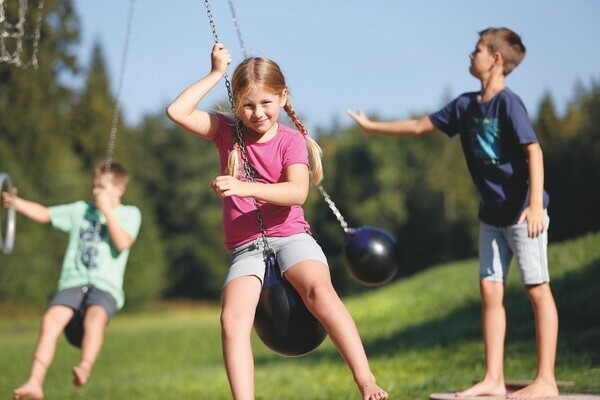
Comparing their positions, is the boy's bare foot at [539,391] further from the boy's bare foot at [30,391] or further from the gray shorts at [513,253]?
the boy's bare foot at [30,391]

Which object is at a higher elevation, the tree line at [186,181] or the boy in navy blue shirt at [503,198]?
the tree line at [186,181]

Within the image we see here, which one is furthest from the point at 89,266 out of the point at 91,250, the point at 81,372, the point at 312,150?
the point at 312,150

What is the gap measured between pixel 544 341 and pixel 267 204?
1912mm

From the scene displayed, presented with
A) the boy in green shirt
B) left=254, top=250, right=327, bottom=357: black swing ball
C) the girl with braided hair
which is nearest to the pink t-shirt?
the girl with braided hair

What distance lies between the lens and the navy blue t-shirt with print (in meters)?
5.16

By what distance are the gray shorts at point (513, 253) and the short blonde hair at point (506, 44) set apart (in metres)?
0.97

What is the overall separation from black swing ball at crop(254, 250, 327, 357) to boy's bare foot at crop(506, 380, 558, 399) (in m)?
1.37

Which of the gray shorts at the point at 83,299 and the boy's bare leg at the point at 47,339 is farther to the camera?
the gray shorts at the point at 83,299

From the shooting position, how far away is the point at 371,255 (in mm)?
5867

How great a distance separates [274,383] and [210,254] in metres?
43.5

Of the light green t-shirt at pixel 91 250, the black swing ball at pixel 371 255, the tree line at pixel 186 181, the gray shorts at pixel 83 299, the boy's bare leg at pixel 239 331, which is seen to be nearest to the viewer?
the boy's bare leg at pixel 239 331

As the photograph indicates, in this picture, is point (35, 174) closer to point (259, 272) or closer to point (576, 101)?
point (576, 101)

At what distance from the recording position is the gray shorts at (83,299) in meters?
6.46

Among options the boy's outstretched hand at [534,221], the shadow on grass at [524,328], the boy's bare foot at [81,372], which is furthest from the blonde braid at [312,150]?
the shadow on grass at [524,328]
